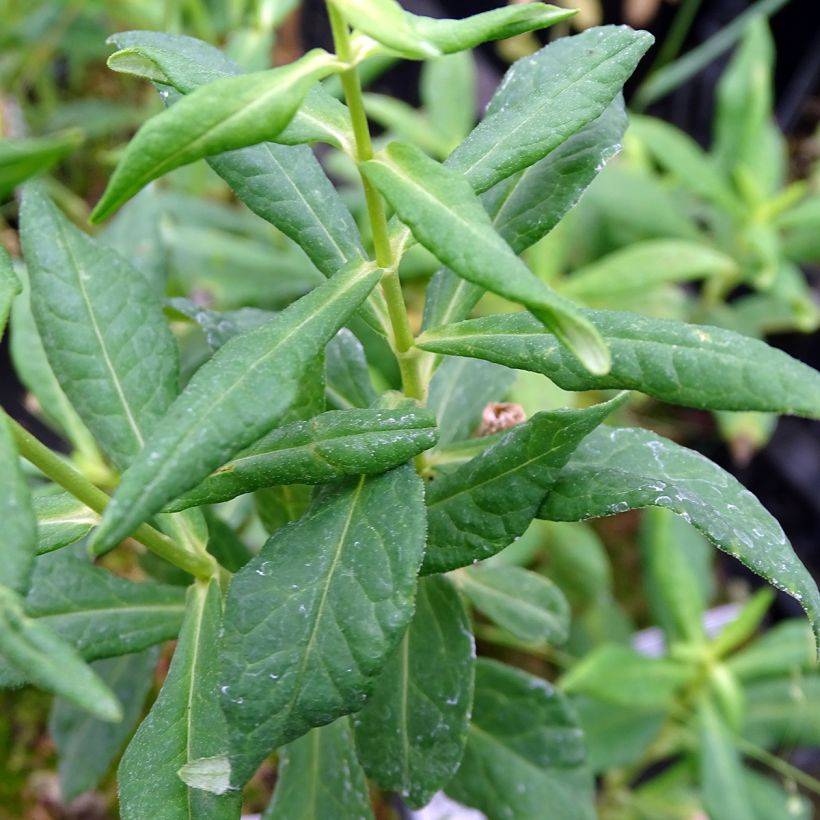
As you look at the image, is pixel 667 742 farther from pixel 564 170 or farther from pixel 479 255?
pixel 479 255

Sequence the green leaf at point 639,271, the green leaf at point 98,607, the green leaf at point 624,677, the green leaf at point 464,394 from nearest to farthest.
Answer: the green leaf at point 98,607, the green leaf at point 464,394, the green leaf at point 624,677, the green leaf at point 639,271

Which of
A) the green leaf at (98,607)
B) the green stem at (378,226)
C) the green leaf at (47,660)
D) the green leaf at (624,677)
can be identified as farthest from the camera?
the green leaf at (624,677)

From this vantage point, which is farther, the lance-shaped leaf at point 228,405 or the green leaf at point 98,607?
the green leaf at point 98,607

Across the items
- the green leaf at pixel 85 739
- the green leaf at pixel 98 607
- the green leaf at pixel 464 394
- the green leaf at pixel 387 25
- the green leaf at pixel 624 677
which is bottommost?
the green leaf at pixel 624 677

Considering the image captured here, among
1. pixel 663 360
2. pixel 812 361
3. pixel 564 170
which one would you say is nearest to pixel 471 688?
pixel 663 360

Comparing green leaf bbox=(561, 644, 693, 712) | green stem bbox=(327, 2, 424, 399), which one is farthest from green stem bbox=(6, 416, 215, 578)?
green leaf bbox=(561, 644, 693, 712)

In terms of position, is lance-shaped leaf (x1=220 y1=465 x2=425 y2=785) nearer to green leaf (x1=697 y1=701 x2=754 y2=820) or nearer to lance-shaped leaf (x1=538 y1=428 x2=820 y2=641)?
lance-shaped leaf (x1=538 y1=428 x2=820 y2=641)

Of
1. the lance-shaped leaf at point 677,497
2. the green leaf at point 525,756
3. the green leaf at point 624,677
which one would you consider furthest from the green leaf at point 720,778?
the lance-shaped leaf at point 677,497

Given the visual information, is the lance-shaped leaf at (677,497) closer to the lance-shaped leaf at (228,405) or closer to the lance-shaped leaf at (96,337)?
the lance-shaped leaf at (228,405)
